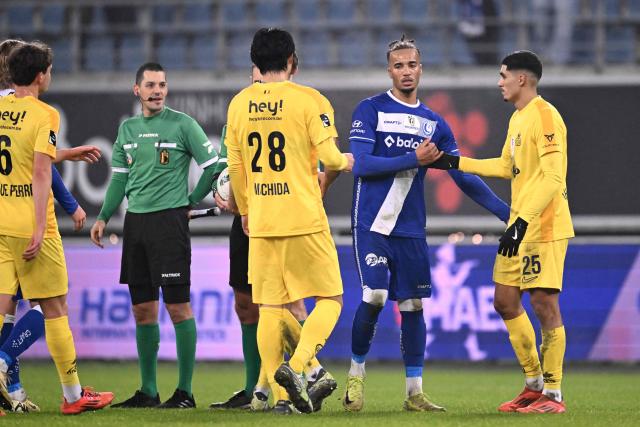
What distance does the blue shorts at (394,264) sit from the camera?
7430 millimetres

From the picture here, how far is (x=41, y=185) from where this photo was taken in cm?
703

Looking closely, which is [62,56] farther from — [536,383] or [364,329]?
[536,383]

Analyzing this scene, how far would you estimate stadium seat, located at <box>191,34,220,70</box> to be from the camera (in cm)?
1698

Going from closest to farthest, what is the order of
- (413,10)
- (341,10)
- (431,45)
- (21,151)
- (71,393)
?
(21,151)
(71,393)
(431,45)
(413,10)
(341,10)

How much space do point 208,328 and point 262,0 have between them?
5864mm

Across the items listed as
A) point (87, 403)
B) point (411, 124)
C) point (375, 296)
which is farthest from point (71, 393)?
point (411, 124)

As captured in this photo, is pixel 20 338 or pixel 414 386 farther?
pixel 20 338

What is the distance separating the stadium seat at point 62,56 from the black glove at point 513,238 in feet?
35.3

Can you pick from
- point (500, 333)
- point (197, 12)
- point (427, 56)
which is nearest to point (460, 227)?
point (500, 333)

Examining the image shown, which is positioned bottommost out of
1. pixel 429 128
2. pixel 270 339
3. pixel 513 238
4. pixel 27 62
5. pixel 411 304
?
pixel 270 339

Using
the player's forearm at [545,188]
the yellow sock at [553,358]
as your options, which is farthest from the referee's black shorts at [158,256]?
the yellow sock at [553,358]

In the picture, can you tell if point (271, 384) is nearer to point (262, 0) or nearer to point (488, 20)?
point (488, 20)

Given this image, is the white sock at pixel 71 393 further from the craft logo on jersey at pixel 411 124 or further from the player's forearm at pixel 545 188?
the player's forearm at pixel 545 188

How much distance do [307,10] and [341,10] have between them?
53 centimetres
